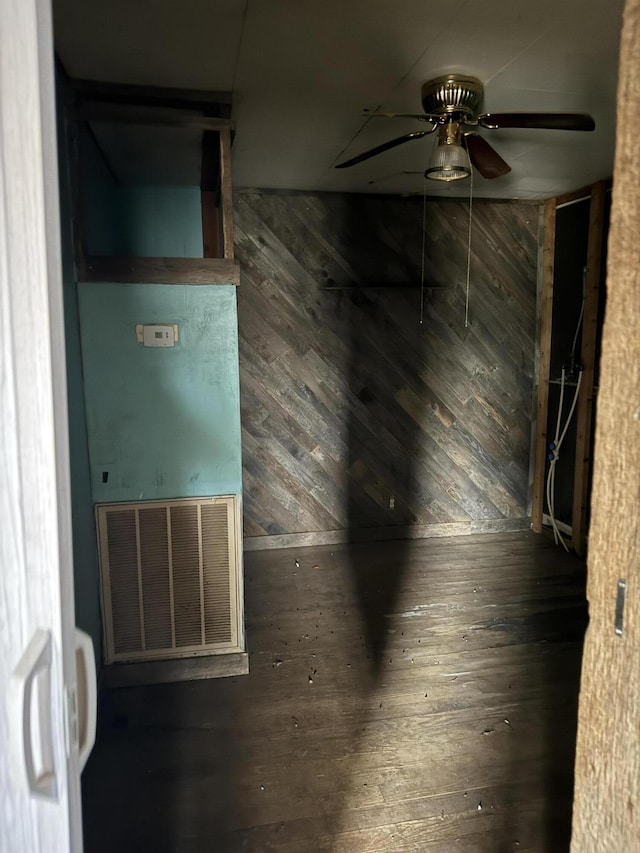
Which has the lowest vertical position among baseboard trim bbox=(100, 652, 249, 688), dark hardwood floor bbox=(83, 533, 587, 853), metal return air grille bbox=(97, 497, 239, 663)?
dark hardwood floor bbox=(83, 533, 587, 853)

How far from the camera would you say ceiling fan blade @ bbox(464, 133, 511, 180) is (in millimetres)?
2552

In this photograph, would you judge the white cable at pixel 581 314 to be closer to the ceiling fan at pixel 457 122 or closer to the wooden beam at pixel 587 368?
the wooden beam at pixel 587 368

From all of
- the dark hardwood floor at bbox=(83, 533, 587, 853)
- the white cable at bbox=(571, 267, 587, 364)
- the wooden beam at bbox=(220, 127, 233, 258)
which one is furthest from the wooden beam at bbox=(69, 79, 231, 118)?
the white cable at bbox=(571, 267, 587, 364)

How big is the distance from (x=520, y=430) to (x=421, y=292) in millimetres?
1398

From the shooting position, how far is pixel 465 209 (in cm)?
444

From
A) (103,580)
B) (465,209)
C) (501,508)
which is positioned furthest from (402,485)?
(103,580)

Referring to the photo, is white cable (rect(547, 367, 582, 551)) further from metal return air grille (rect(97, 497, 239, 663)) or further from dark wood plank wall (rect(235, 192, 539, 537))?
metal return air grille (rect(97, 497, 239, 663))

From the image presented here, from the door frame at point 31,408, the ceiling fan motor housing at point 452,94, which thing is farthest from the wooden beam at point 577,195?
the door frame at point 31,408

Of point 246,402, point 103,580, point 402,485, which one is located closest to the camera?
point 103,580

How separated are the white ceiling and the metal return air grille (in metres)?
1.78

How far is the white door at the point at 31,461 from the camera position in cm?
57

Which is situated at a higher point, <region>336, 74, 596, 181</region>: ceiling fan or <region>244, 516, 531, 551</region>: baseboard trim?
<region>336, 74, 596, 181</region>: ceiling fan

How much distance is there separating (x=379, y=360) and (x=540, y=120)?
7.52 feet

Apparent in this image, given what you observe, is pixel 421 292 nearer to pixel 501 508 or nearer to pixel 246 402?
pixel 246 402
